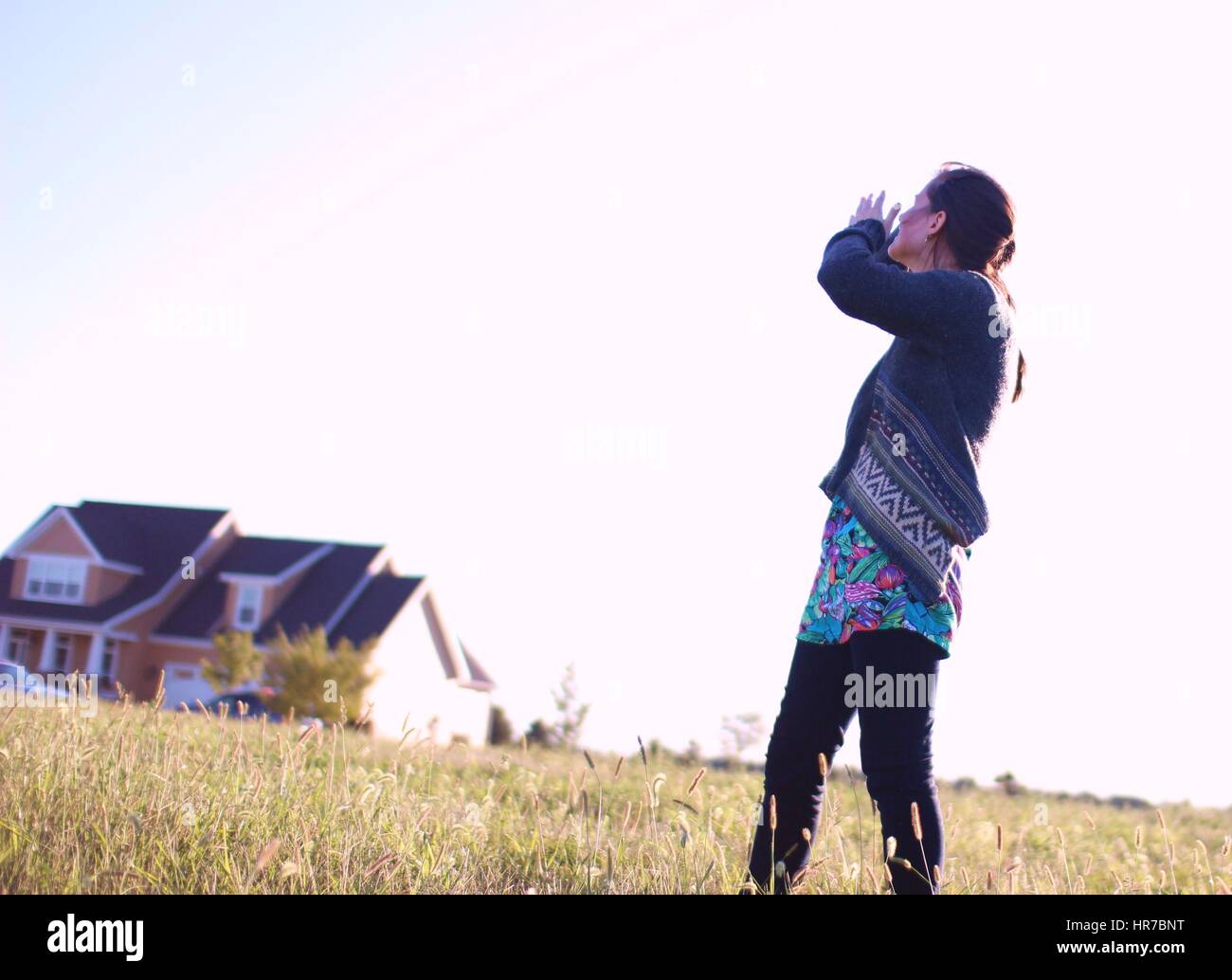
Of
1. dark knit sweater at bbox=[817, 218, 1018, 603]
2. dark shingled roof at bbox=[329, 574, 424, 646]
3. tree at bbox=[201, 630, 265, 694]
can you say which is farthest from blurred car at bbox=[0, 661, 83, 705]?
dark shingled roof at bbox=[329, 574, 424, 646]

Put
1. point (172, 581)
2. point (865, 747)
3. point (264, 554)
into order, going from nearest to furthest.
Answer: point (865, 747) → point (172, 581) → point (264, 554)

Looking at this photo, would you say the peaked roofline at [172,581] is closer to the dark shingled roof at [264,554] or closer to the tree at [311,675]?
the dark shingled roof at [264,554]

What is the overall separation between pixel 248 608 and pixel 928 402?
31.2 meters

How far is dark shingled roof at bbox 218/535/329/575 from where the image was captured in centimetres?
3209

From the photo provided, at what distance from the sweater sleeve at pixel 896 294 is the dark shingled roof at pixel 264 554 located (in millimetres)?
30651

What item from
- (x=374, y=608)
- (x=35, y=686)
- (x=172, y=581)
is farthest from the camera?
(x=172, y=581)

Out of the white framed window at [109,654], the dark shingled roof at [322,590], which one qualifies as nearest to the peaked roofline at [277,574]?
the dark shingled roof at [322,590]

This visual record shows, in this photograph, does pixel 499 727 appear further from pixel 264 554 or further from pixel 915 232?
pixel 915 232

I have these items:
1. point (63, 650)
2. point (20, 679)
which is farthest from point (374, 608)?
point (20, 679)

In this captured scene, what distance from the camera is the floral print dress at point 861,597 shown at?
9.57 feet

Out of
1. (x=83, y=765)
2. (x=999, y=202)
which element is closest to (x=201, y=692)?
(x=83, y=765)

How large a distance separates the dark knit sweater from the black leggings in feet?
0.73

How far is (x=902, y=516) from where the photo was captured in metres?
3.01

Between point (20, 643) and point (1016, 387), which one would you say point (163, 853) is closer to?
point (1016, 387)
